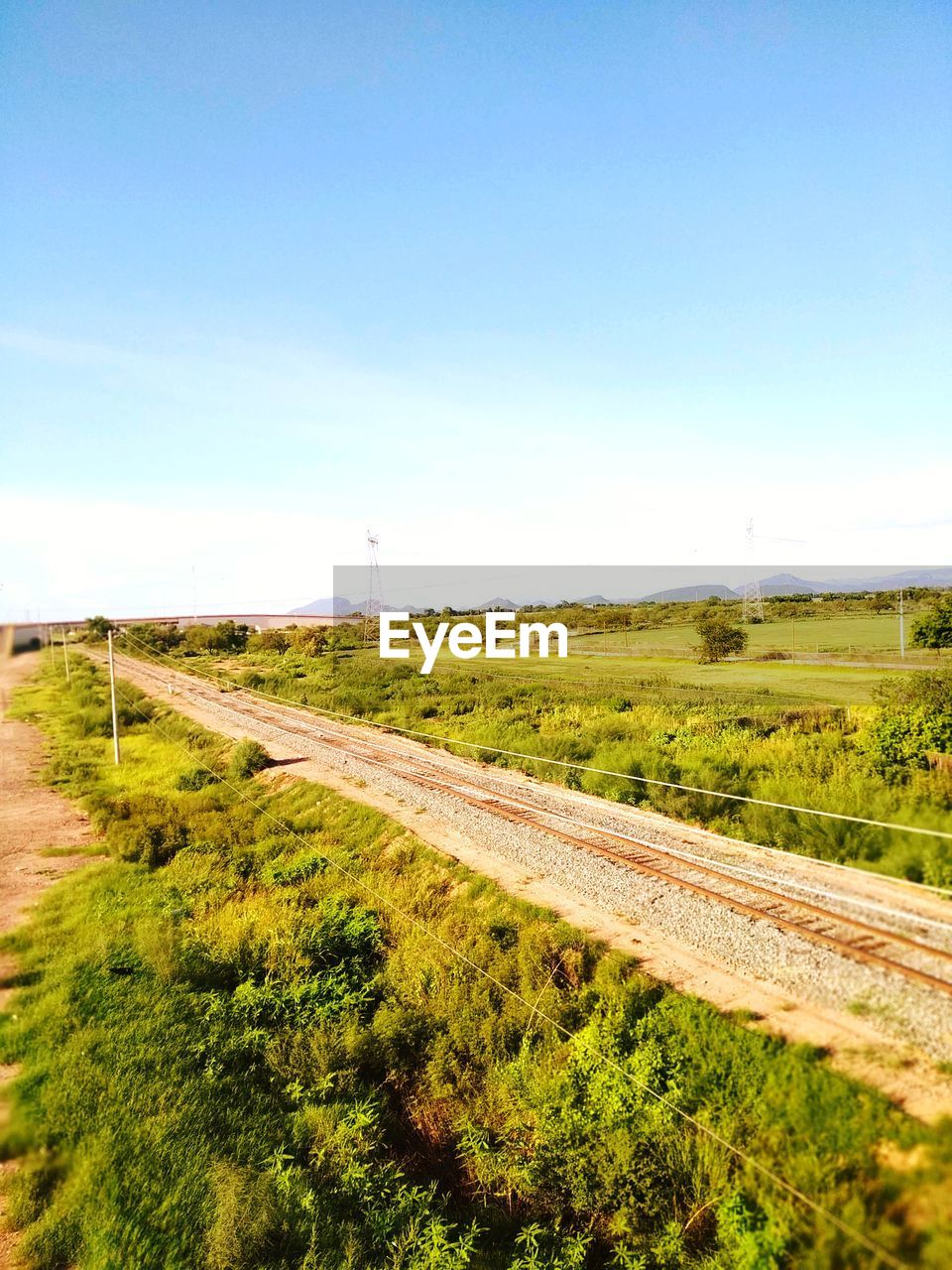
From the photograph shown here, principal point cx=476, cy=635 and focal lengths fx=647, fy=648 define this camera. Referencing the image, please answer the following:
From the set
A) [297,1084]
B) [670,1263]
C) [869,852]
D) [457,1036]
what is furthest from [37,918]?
[869,852]

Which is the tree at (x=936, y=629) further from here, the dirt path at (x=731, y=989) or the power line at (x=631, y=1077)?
the power line at (x=631, y=1077)

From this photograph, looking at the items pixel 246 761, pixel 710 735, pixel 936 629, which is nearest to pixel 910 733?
pixel 710 735

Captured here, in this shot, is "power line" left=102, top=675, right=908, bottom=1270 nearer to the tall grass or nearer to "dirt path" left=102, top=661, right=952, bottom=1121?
"dirt path" left=102, top=661, right=952, bottom=1121

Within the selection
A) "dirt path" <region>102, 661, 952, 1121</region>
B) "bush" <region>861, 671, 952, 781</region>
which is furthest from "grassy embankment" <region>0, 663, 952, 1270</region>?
"bush" <region>861, 671, 952, 781</region>

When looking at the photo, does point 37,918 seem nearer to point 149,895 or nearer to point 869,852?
point 149,895

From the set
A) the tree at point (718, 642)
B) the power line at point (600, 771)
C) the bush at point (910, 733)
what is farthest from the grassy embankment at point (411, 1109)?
the tree at point (718, 642)

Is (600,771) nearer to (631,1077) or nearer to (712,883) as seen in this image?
(712,883)
